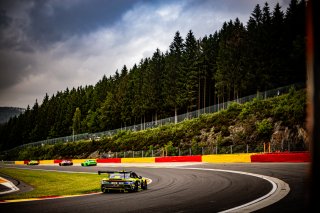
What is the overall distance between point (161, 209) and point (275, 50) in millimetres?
53391

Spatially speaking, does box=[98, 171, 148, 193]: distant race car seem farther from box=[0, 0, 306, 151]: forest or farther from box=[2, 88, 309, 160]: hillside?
box=[0, 0, 306, 151]: forest

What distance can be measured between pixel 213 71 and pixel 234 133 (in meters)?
33.5

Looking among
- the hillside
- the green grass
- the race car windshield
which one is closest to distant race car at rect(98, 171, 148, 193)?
the race car windshield

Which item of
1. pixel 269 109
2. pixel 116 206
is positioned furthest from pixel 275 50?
pixel 116 206

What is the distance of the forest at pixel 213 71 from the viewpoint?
184ft

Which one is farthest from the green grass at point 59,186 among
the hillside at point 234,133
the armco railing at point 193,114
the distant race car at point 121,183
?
the armco railing at point 193,114

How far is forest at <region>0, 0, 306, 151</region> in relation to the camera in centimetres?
5616

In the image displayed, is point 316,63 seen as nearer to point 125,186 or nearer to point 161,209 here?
point 161,209

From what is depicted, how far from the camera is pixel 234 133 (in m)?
43.7

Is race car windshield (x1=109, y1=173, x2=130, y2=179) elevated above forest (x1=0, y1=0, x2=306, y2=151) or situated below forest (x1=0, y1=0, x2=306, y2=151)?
below

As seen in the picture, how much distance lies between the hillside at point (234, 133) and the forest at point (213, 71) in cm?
1106

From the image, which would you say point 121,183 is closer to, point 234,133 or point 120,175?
point 120,175

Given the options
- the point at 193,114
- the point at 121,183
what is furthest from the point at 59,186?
the point at 193,114

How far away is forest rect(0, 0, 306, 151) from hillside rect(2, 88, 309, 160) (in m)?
11.1
